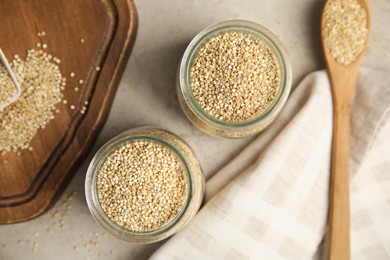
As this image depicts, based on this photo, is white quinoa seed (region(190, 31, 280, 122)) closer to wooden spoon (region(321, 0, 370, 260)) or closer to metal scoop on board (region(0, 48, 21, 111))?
wooden spoon (region(321, 0, 370, 260))

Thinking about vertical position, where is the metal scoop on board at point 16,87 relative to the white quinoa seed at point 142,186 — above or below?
above

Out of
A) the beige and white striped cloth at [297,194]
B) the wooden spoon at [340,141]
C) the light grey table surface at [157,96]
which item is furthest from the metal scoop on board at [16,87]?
the wooden spoon at [340,141]

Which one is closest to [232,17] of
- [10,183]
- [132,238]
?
[132,238]

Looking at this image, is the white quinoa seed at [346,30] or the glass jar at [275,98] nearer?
the glass jar at [275,98]

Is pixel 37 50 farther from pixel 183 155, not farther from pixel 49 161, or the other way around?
pixel 183 155

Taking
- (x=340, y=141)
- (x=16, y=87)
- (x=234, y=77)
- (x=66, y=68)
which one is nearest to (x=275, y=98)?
(x=234, y=77)

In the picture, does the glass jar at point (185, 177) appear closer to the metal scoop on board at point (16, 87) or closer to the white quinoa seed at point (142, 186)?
the white quinoa seed at point (142, 186)

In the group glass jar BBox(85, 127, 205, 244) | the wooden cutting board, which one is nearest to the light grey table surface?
the wooden cutting board
